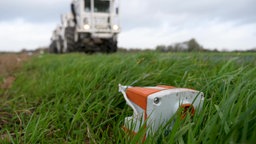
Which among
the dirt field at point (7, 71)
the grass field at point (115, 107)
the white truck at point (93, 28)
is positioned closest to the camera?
the grass field at point (115, 107)

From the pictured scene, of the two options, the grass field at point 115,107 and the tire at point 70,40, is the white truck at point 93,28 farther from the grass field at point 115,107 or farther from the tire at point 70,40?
the grass field at point 115,107

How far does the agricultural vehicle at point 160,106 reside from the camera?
3.74ft

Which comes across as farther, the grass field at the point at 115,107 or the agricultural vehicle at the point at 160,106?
the agricultural vehicle at the point at 160,106

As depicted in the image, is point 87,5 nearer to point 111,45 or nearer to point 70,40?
point 70,40

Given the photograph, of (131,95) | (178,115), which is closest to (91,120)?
(131,95)

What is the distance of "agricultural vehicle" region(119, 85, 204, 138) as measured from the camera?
1139 millimetres

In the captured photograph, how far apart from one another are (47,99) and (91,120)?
714mm

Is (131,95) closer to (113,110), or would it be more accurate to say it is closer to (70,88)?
(113,110)

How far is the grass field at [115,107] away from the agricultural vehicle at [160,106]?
44 millimetres

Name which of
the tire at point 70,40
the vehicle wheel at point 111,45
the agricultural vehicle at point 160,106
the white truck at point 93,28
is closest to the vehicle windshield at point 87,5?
the white truck at point 93,28

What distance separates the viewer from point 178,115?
1.05m

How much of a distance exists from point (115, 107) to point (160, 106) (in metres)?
0.78

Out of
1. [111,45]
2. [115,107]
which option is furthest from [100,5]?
[115,107]

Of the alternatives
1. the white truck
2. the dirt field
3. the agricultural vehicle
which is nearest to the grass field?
the agricultural vehicle
